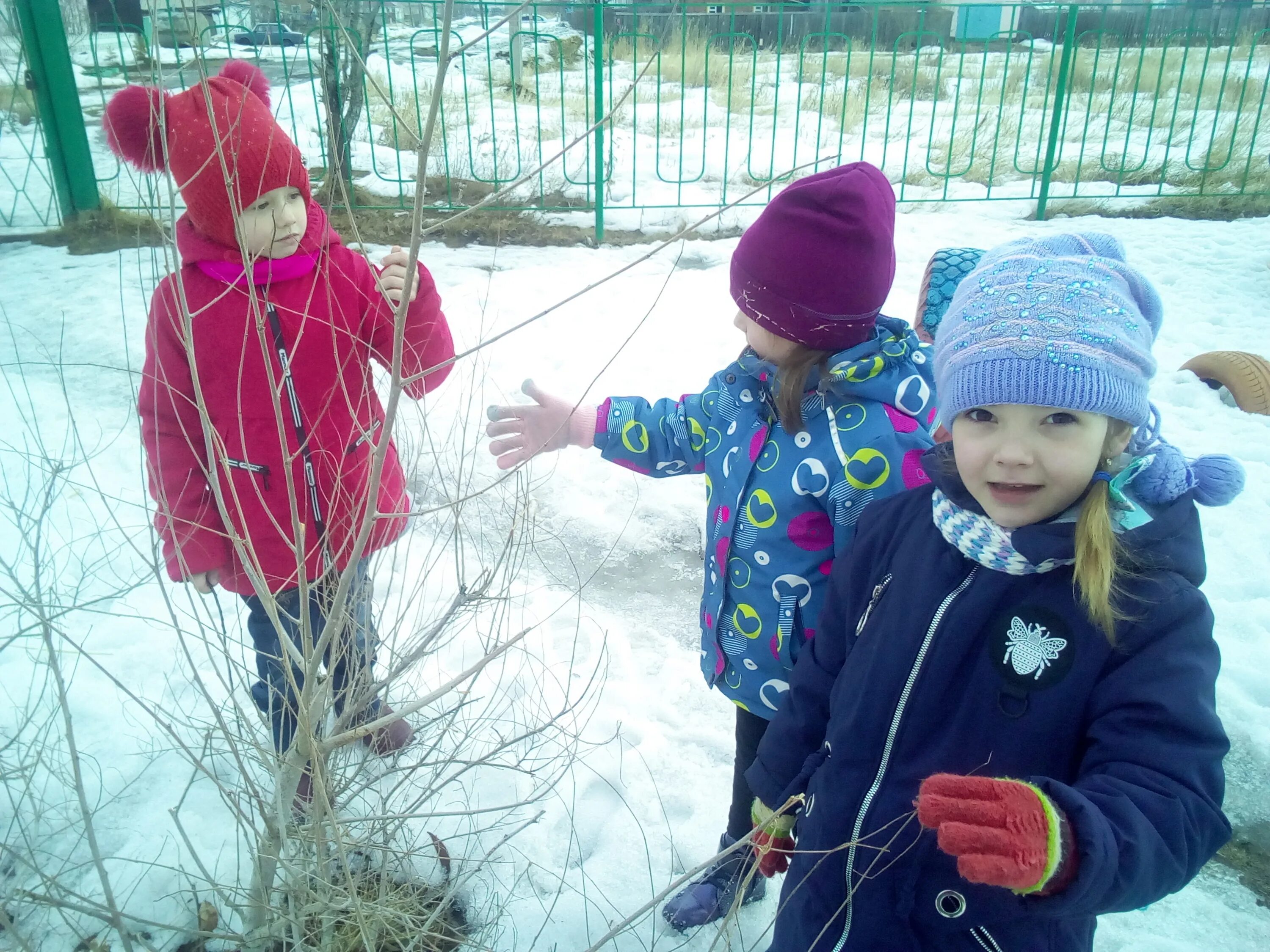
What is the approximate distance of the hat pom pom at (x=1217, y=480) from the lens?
3.56ft

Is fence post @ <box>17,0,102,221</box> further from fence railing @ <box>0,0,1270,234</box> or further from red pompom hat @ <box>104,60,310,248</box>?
red pompom hat @ <box>104,60,310,248</box>

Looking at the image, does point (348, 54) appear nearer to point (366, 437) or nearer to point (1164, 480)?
point (366, 437)

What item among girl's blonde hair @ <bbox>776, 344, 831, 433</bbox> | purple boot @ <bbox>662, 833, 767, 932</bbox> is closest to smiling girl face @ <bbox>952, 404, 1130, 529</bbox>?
girl's blonde hair @ <bbox>776, 344, 831, 433</bbox>

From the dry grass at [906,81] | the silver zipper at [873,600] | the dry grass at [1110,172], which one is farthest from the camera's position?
the dry grass at [906,81]

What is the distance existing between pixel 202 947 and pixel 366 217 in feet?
19.5

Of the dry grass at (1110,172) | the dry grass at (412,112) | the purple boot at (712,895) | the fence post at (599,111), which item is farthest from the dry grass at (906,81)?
the purple boot at (712,895)

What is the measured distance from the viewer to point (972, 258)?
1.73 metres

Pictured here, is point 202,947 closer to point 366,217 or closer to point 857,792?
point 857,792

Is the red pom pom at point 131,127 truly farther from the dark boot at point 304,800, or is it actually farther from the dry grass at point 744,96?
the dry grass at point 744,96

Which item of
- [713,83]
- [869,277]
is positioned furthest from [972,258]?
[713,83]

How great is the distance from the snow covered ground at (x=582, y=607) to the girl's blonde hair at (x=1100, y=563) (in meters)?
0.62

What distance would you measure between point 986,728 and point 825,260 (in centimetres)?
80

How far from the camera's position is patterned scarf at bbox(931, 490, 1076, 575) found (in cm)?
112

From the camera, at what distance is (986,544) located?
3.77 feet
